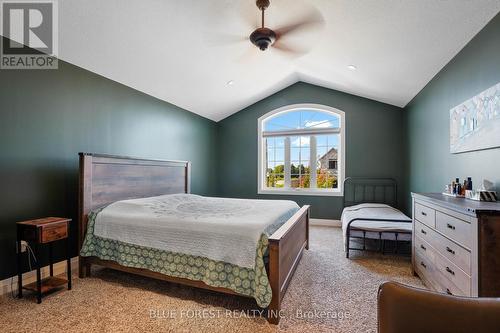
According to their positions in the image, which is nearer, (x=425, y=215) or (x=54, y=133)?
(x=425, y=215)

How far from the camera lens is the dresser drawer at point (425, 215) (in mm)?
2182

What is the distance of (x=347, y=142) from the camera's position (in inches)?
200

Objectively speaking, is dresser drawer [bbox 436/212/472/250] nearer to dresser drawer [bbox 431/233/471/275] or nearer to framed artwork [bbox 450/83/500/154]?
dresser drawer [bbox 431/233/471/275]

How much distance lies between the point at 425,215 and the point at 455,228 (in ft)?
2.18

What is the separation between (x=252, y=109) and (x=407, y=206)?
3.77 meters

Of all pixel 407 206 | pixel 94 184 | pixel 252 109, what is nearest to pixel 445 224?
pixel 407 206

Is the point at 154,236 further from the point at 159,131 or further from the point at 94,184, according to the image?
the point at 159,131

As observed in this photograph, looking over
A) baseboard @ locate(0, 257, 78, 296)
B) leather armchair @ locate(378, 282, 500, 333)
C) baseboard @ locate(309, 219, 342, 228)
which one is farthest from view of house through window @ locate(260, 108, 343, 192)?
leather armchair @ locate(378, 282, 500, 333)

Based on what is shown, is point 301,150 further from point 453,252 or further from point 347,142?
point 453,252

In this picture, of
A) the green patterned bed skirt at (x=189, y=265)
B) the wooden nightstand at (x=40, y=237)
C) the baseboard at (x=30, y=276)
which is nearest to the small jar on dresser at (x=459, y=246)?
the green patterned bed skirt at (x=189, y=265)

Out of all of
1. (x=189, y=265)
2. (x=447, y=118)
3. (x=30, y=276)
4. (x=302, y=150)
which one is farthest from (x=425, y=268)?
(x=30, y=276)

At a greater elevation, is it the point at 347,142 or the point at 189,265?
the point at 347,142

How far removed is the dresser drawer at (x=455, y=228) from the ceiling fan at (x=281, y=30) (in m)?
2.19

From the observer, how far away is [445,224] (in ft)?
6.35
